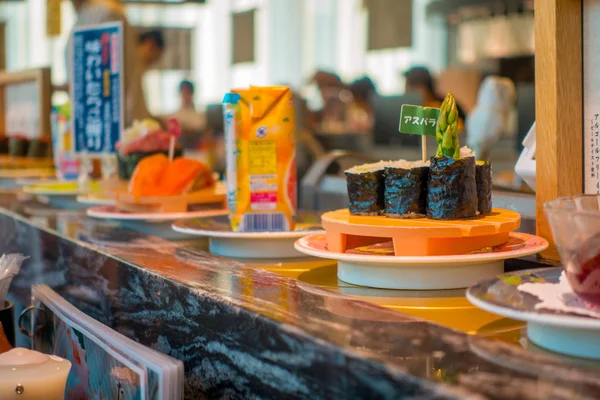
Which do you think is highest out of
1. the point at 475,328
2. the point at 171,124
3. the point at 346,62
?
the point at 346,62

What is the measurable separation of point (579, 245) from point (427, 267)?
302mm

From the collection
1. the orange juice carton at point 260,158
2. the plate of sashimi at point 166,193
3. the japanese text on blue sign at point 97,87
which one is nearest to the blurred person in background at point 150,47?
the japanese text on blue sign at point 97,87

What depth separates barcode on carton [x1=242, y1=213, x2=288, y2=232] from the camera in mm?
1439

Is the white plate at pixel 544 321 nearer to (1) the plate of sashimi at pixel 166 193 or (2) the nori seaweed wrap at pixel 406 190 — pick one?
(2) the nori seaweed wrap at pixel 406 190

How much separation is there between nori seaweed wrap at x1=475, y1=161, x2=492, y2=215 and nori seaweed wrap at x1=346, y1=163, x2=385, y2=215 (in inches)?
5.4

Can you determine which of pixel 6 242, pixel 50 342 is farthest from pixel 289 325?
pixel 6 242

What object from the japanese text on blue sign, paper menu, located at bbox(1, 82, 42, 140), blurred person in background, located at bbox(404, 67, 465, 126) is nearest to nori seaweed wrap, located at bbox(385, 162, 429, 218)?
the japanese text on blue sign

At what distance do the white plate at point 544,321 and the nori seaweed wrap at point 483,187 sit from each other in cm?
32

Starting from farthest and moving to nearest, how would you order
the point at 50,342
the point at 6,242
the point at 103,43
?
the point at 103,43 < the point at 6,242 < the point at 50,342

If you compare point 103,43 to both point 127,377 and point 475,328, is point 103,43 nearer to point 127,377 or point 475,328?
point 127,377

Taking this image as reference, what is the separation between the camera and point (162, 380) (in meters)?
0.97

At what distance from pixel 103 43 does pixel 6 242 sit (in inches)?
27.1

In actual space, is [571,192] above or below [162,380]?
above

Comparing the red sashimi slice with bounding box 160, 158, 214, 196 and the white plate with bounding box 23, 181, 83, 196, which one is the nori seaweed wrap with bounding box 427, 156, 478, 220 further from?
the white plate with bounding box 23, 181, 83, 196
